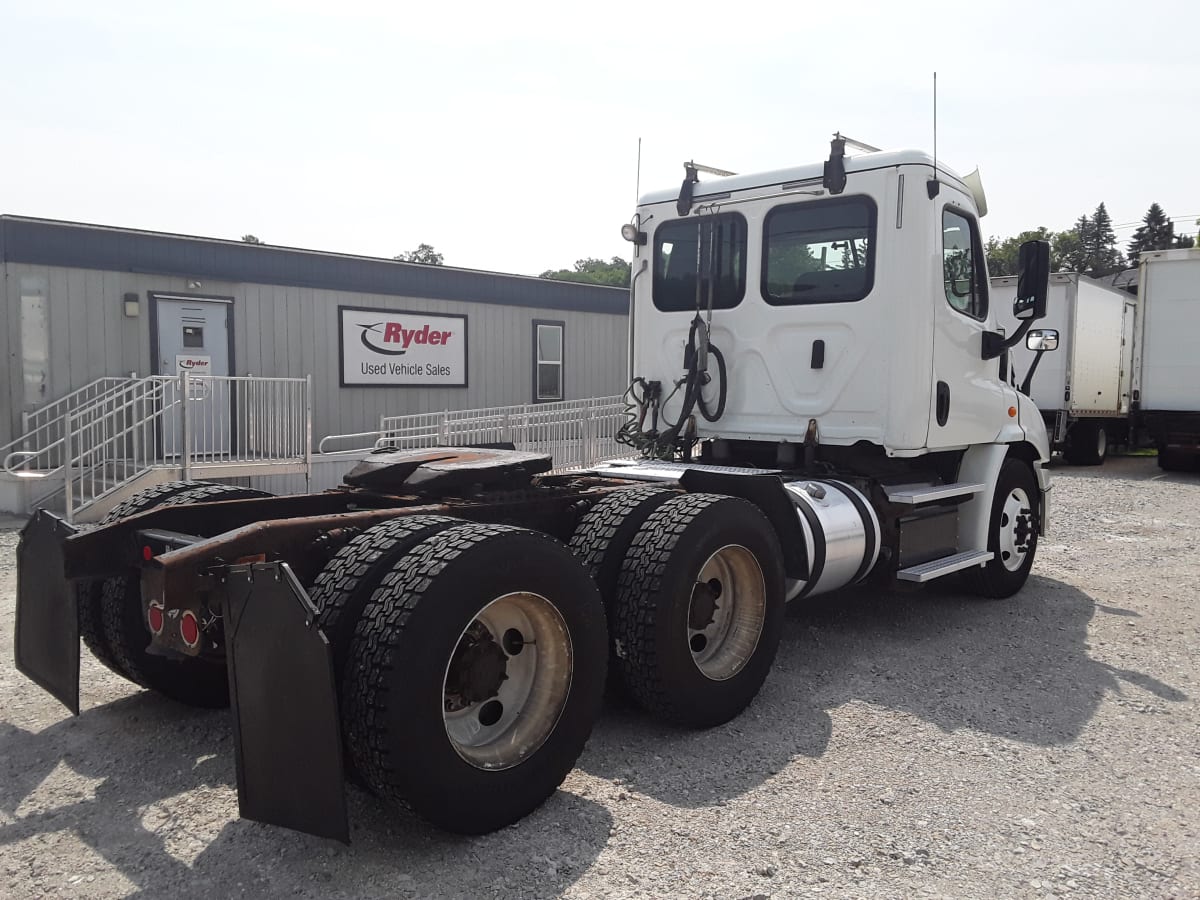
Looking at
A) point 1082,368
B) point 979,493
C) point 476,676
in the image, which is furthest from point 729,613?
point 1082,368

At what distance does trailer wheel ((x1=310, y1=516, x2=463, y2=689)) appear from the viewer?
2969 mm

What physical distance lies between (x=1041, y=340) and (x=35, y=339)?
11.6 metres

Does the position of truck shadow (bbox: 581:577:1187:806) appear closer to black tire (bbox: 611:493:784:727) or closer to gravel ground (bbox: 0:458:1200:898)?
gravel ground (bbox: 0:458:1200:898)

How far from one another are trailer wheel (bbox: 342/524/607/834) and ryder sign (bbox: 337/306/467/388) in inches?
475


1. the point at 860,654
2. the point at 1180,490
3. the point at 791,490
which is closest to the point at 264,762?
the point at 791,490

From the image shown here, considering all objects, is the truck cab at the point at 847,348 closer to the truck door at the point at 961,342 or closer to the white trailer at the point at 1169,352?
the truck door at the point at 961,342

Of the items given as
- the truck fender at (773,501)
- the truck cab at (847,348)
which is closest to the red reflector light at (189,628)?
the truck fender at (773,501)

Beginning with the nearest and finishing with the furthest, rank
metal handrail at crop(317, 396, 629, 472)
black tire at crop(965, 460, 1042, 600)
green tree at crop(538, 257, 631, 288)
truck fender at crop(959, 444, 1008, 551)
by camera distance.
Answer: truck fender at crop(959, 444, 1008, 551) < black tire at crop(965, 460, 1042, 600) < metal handrail at crop(317, 396, 629, 472) < green tree at crop(538, 257, 631, 288)

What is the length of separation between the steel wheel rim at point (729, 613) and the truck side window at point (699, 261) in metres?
2.40

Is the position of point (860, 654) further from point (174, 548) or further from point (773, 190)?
point (174, 548)

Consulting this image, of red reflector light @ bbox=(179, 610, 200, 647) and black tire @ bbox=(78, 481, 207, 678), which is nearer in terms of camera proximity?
red reflector light @ bbox=(179, 610, 200, 647)

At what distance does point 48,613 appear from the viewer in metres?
3.65

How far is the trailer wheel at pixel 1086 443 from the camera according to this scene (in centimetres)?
1878

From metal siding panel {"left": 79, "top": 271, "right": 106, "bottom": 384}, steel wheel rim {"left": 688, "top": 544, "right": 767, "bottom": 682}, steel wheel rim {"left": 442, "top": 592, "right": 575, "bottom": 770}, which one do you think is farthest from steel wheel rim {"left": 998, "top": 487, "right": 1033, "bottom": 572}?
metal siding panel {"left": 79, "top": 271, "right": 106, "bottom": 384}
